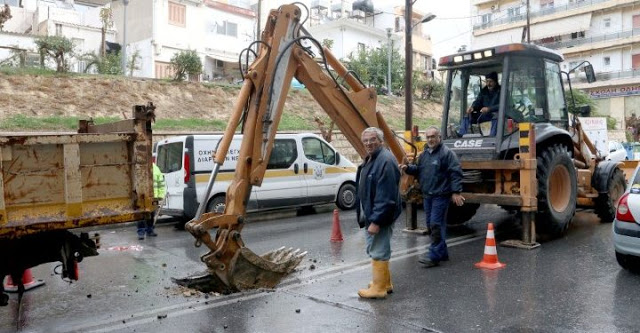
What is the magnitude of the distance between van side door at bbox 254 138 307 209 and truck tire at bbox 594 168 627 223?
5930 millimetres

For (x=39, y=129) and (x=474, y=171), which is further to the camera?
(x=39, y=129)

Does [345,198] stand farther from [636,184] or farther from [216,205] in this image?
[636,184]

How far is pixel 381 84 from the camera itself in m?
33.2

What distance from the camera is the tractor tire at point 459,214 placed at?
10204 mm

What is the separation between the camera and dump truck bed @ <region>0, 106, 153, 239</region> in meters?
4.24

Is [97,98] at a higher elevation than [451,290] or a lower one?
higher

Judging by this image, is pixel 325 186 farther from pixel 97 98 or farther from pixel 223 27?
pixel 223 27

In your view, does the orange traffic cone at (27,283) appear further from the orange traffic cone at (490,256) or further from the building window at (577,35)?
the building window at (577,35)

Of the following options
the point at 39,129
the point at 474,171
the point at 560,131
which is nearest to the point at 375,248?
the point at 474,171

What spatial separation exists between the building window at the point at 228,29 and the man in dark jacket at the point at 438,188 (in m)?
30.1

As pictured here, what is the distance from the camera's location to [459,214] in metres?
10.3

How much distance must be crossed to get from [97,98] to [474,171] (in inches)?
551

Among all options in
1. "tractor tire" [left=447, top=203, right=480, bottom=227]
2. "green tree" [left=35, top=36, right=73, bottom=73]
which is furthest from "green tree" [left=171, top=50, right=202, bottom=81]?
"tractor tire" [left=447, top=203, right=480, bottom=227]

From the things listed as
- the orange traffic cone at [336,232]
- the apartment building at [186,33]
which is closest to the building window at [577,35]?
the apartment building at [186,33]
